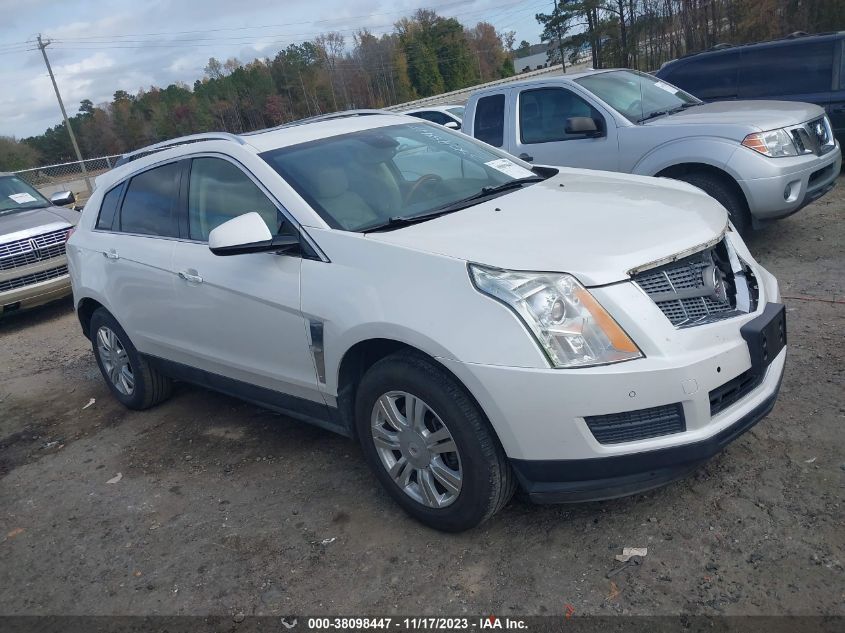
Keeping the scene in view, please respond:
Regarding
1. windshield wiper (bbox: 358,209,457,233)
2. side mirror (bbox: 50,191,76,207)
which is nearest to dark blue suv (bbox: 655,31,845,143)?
windshield wiper (bbox: 358,209,457,233)

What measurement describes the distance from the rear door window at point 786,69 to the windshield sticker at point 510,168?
245 inches

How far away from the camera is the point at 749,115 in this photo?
6.63 m

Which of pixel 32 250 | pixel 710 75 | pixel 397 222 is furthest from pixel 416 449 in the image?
pixel 710 75

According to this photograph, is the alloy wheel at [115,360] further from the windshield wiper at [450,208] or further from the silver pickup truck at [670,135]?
the silver pickup truck at [670,135]

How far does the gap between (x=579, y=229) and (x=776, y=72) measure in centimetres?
747

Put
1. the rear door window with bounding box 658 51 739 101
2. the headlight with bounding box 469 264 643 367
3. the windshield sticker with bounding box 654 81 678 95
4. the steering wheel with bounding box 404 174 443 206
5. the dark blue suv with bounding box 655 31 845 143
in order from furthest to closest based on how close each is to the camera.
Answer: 1. the rear door window with bounding box 658 51 739 101
2. the dark blue suv with bounding box 655 31 845 143
3. the windshield sticker with bounding box 654 81 678 95
4. the steering wheel with bounding box 404 174 443 206
5. the headlight with bounding box 469 264 643 367

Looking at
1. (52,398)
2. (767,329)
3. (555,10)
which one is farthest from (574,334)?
(555,10)

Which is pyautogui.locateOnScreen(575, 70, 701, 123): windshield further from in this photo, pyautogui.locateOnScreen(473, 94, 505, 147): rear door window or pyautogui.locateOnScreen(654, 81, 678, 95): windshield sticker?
pyautogui.locateOnScreen(473, 94, 505, 147): rear door window

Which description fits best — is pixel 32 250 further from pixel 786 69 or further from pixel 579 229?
pixel 786 69

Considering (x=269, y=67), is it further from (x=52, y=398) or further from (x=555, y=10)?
(x=52, y=398)

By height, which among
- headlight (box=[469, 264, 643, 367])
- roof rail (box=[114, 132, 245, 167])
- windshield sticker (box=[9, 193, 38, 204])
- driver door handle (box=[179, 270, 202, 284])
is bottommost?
headlight (box=[469, 264, 643, 367])

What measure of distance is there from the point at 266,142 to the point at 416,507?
2135 millimetres

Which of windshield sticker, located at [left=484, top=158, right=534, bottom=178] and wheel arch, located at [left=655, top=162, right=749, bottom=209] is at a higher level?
windshield sticker, located at [left=484, top=158, right=534, bottom=178]

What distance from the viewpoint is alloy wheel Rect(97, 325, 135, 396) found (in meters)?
5.32
